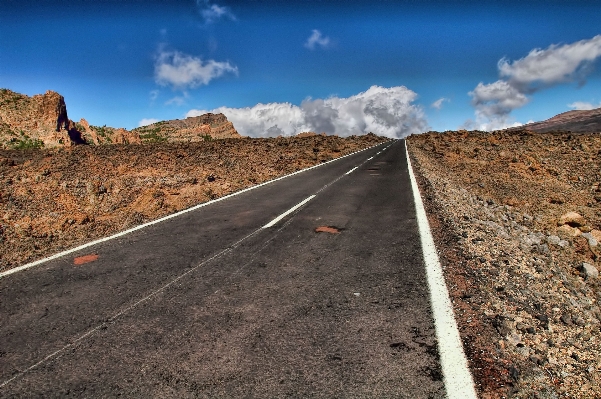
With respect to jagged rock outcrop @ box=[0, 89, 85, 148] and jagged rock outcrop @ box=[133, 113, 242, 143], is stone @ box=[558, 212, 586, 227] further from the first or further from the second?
jagged rock outcrop @ box=[133, 113, 242, 143]

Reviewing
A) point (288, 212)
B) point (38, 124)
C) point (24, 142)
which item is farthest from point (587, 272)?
point (38, 124)

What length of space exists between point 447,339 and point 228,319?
195 centimetres

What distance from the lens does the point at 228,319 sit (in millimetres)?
3406

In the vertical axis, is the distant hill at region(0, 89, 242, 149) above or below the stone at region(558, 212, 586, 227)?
above

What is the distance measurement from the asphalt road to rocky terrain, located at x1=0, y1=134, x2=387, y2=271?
7.54ft

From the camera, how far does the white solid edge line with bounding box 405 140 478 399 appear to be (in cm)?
237

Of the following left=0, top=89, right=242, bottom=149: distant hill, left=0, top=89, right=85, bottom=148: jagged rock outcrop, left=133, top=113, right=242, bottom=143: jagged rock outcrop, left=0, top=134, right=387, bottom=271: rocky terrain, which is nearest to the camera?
left=0, top=134, right=387, bottom=271: rocky terrain

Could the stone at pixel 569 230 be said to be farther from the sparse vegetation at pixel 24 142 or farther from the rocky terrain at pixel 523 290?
the sparse vegetation at pixel 24 142

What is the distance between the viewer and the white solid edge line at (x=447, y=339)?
237cm

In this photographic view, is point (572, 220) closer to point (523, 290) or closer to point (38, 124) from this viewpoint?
point (523, 290)

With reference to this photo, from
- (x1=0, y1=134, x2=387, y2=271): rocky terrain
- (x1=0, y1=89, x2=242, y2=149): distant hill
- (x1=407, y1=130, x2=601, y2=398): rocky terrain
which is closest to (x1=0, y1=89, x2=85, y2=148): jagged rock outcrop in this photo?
(x1=0, y1=89, x2=242, y2=149): distant hill

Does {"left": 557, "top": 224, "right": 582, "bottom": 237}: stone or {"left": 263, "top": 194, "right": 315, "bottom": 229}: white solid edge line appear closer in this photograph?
{"left": 263, "top": 194, "right": 315, "bottom": 229}: white solid edge line

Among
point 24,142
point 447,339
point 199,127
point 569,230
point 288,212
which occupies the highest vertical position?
point 199,127

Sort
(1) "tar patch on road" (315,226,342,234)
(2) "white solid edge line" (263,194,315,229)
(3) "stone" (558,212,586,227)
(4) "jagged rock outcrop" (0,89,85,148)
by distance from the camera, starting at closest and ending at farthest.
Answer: (1) "tar patch on road" (315,226,342,234) < (2) "white solid edge line" (263,194,315,229) < (3) "stone" (558,212,586,227) < (4) "jagged rock outcrop" (0,89,85,148)
